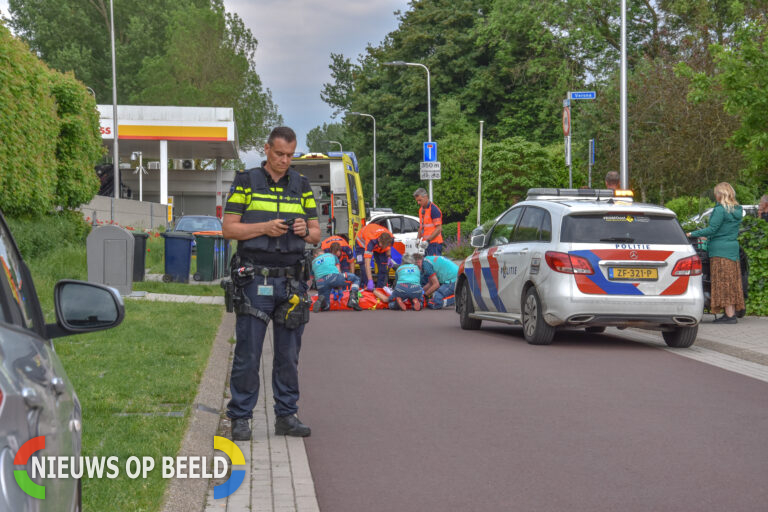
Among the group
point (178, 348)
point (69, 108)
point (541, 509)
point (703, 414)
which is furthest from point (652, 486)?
point (69, 108)

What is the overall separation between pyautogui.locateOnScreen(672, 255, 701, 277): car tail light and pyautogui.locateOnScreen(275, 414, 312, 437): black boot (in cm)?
620

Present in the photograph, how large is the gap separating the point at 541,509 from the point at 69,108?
2144cm

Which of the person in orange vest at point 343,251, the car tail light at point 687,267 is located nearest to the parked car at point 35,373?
the car tail light at point 687,267

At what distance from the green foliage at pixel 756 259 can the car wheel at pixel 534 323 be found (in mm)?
3969

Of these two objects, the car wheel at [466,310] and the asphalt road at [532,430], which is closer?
the asphalt road at [532,430]

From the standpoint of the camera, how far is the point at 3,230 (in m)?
3.16

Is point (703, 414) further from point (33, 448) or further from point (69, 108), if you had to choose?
point (69, 108)

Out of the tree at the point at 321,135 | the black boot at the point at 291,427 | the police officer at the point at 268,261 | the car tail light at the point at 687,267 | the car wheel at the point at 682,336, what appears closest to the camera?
the police officer at the point at 268,261

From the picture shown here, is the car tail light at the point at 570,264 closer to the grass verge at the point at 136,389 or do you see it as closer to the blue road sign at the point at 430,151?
the grass verge at the point at 136,389

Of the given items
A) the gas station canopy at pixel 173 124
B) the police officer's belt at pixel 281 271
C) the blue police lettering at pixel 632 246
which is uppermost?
the gas station canopy at pixel 173 124

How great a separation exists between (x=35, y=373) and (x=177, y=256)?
71.8 ft

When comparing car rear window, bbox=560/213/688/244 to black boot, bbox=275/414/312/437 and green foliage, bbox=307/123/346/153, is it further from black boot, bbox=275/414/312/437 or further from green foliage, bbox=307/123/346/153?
green foliage, bbox=307/123/346/153

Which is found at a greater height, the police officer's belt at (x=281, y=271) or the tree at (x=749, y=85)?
the tree at (x=749, y=85)

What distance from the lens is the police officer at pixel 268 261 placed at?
7.07 meters
